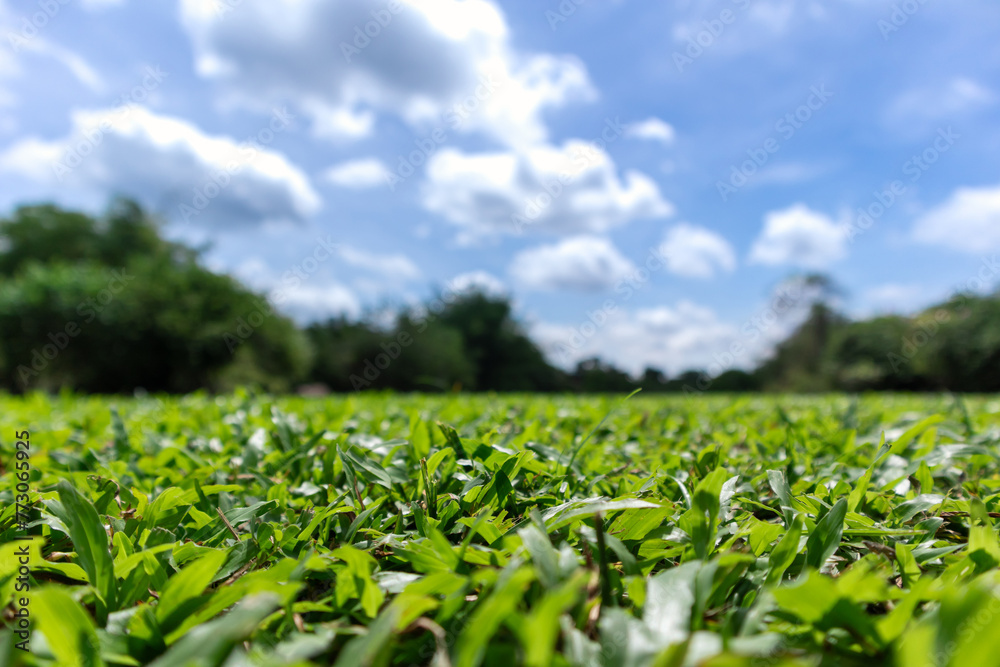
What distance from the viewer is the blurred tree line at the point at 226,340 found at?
22.0 metres

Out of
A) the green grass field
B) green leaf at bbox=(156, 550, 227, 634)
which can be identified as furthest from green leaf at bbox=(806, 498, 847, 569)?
green leaf at bbox=(156, 550, 227, 634)

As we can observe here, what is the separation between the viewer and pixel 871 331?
99.6 ft

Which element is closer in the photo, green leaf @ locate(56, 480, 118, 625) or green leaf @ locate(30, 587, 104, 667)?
green leaf @ locate(30, 587, 104, 667)

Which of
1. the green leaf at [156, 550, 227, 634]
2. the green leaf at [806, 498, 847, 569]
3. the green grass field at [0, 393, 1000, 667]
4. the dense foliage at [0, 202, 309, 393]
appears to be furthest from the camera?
the dense foliage at [0, 202, 309, 393]

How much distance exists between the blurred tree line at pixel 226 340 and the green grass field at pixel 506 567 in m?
11.0

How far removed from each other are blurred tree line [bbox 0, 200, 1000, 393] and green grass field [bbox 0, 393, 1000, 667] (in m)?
11.0

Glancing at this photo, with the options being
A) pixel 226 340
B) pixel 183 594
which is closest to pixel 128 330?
pixel 226 340

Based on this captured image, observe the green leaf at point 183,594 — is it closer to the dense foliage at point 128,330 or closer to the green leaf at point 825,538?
the green leaf at point 825,538

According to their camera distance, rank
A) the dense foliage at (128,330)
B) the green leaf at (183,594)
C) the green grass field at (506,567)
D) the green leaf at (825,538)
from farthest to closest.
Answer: the dense foliage at (128,330) → the green leaf at (825,538) → the green leaf at (183,594) → the green grass field at (506,567)

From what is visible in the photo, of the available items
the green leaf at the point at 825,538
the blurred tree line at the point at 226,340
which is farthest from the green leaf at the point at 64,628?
the blurred tree line at the point at 226,340

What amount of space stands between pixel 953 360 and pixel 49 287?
40.7m

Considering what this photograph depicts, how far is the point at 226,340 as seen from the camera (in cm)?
2248

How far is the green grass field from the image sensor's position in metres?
0.52

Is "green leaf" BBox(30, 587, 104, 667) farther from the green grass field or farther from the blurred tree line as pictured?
the blurred tree line
